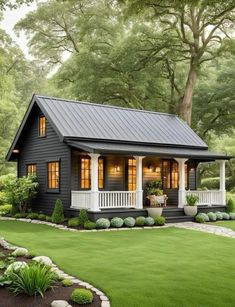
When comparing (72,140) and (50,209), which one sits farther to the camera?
(50,209)

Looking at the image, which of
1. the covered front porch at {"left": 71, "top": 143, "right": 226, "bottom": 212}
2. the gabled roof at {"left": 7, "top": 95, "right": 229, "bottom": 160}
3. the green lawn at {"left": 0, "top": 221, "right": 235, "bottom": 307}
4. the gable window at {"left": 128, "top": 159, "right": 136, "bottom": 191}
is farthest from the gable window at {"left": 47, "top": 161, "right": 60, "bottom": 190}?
the green lawn at {"left": 0, "top": 221, "right": 235, "bottom": 307}

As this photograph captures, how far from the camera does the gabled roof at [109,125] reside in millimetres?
19203

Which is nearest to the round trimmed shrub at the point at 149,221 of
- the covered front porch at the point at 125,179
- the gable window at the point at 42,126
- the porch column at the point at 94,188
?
the covered front porch at the point at 125,179

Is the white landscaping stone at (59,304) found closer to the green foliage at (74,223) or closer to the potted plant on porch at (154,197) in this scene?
the green foliage at (74,223)

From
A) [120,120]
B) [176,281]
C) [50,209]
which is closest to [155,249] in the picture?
[176,281]

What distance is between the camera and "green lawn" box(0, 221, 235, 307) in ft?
24.5

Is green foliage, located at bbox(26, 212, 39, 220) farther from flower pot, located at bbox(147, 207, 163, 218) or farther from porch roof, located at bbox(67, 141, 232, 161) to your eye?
flower pot, located at bbox(147, 207, 163, 218)

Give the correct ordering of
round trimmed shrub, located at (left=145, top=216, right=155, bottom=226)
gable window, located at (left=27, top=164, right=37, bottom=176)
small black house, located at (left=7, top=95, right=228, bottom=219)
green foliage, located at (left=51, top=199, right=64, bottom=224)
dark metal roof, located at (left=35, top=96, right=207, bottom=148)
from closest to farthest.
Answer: round trimmed shrub, located at (left=145, top=216, right=155, bottom=226) < green foliage, located at (left=51, top=199, right=64, bottom=224) < small black house, located at (left=7, top=95, right=228, bottom=219) < dark metal roof, located at (left=35, top=96, right=207, bottom=148) < gable window, located at (left=27, top=164, right=37, bottom=176)

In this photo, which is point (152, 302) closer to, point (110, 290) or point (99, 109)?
point (110, 290)

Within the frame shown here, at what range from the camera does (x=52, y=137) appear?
20.1 metres

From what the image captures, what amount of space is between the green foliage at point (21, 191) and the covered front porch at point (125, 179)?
2.53m

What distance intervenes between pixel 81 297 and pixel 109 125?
14.2 metres

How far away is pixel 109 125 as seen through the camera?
20719 millimetres

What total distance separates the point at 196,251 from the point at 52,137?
Answer: 10321mm
